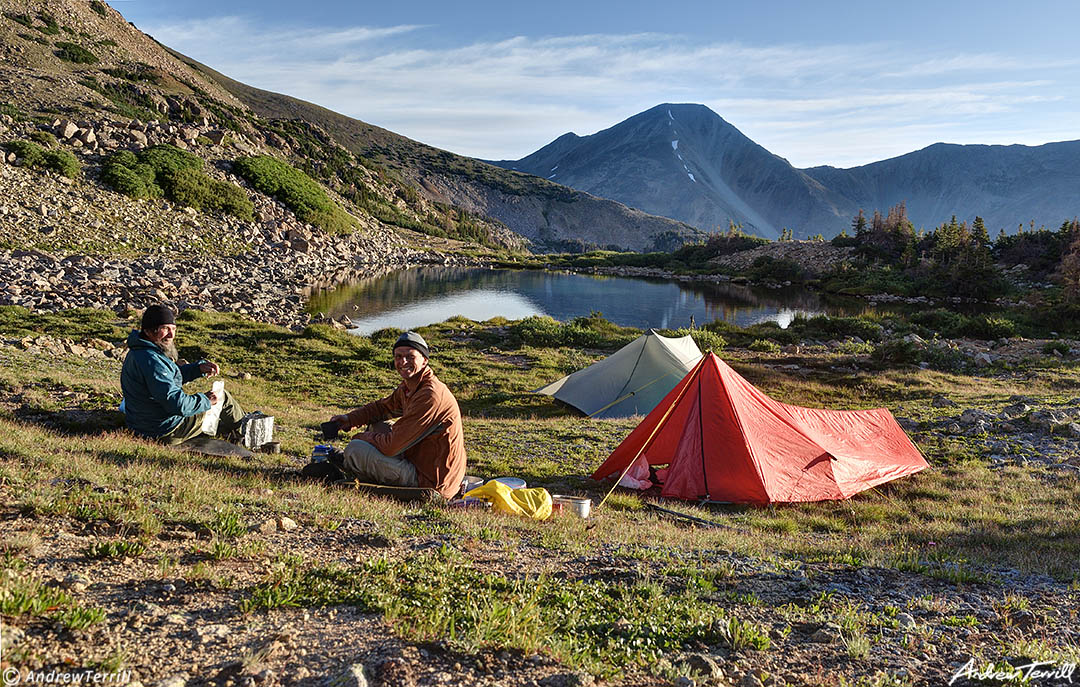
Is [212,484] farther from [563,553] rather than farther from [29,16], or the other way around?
[29,16]

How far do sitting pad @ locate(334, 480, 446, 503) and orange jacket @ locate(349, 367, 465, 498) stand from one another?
0.09 meters

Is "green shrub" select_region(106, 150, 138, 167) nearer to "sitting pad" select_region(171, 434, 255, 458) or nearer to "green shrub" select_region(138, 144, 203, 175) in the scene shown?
"green shrub" select_region(138, 144, 203, 175)

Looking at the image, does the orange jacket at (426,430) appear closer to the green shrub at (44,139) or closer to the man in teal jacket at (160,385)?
the man in teal jacket at (160,385)

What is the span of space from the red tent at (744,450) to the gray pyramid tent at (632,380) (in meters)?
6.54

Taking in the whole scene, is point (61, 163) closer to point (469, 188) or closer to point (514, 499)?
point (514, 499)

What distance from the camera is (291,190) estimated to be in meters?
60.7

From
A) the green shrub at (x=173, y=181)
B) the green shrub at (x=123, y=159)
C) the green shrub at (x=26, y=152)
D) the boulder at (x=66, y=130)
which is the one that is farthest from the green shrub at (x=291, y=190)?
the green shrub at (x=26, y=152)

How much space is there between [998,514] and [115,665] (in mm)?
10048

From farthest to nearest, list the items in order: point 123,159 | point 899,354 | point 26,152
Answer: point 123,159 → point 26,152 → point 899,354

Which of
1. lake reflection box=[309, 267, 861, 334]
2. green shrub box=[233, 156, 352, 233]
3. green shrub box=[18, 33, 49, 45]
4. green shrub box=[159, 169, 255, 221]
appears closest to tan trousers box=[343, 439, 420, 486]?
lake reflection box=[309, 267, 861, 334]

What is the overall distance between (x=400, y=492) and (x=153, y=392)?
10.6ft

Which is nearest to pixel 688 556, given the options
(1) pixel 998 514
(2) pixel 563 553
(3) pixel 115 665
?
(2) pixel 563 553

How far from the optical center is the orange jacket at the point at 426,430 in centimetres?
659

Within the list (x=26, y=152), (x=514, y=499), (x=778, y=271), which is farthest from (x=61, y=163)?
(x=778, y=271)
